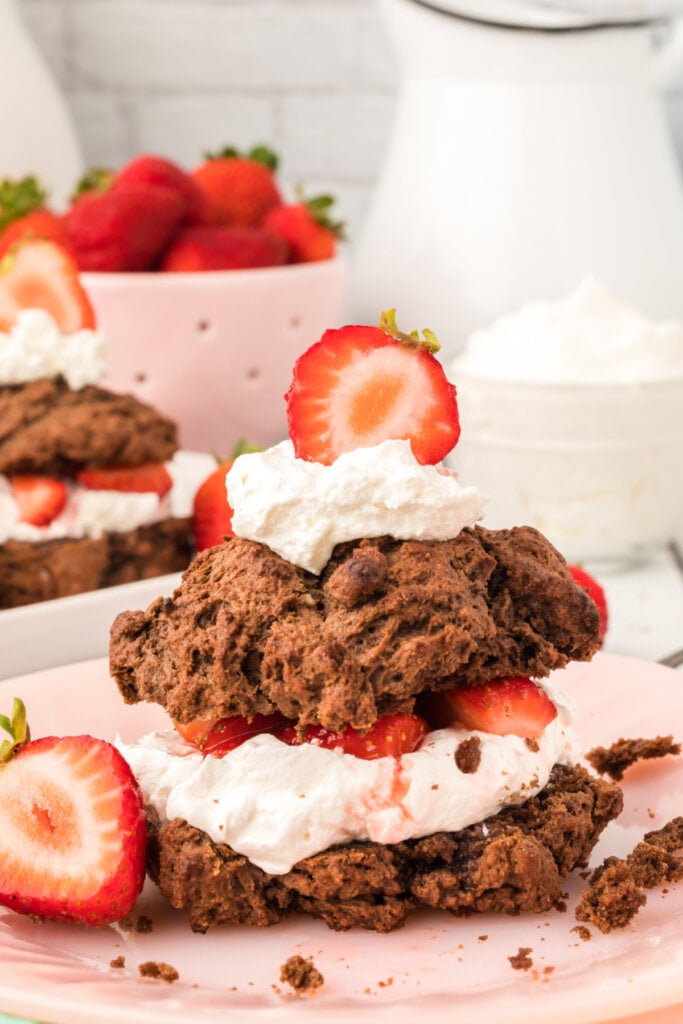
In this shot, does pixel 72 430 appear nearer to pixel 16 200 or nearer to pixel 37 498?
pixel 37 498

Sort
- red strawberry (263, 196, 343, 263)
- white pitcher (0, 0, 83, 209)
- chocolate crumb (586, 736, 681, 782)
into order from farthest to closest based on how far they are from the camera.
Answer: white pitcher (0, 0, 83, 209) < red strawberry (263, 196, 343, 263) < chocolate crumb (586, 736, 681, 782)

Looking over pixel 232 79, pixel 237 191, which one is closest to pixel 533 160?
pixel 237 191

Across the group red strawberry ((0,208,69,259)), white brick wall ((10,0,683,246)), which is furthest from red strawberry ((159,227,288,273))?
white brick wall ((10,0,683,246))

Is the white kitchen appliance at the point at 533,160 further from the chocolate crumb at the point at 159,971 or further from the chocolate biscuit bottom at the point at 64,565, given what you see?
the chocolate crumb at the point at 159,971

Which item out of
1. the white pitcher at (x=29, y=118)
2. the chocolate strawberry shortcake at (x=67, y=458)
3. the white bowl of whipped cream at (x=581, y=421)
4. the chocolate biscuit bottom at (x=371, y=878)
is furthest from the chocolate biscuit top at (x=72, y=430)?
the white pitcher at (x=29, y=118)

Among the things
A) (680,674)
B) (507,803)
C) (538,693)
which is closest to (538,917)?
(507,803)

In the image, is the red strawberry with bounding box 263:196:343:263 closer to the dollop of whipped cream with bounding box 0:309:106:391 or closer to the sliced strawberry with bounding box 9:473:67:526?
the dollop of whipped cream with bounding box 0:309:106:391

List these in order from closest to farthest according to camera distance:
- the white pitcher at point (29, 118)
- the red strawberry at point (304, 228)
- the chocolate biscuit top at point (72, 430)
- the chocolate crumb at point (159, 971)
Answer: the chocolate crumb at point (159, 971)
the chocolate biscuit top at point (72, 430)
the red strawberry at point (304, 228)
the white pitcher at point (29, 118)
